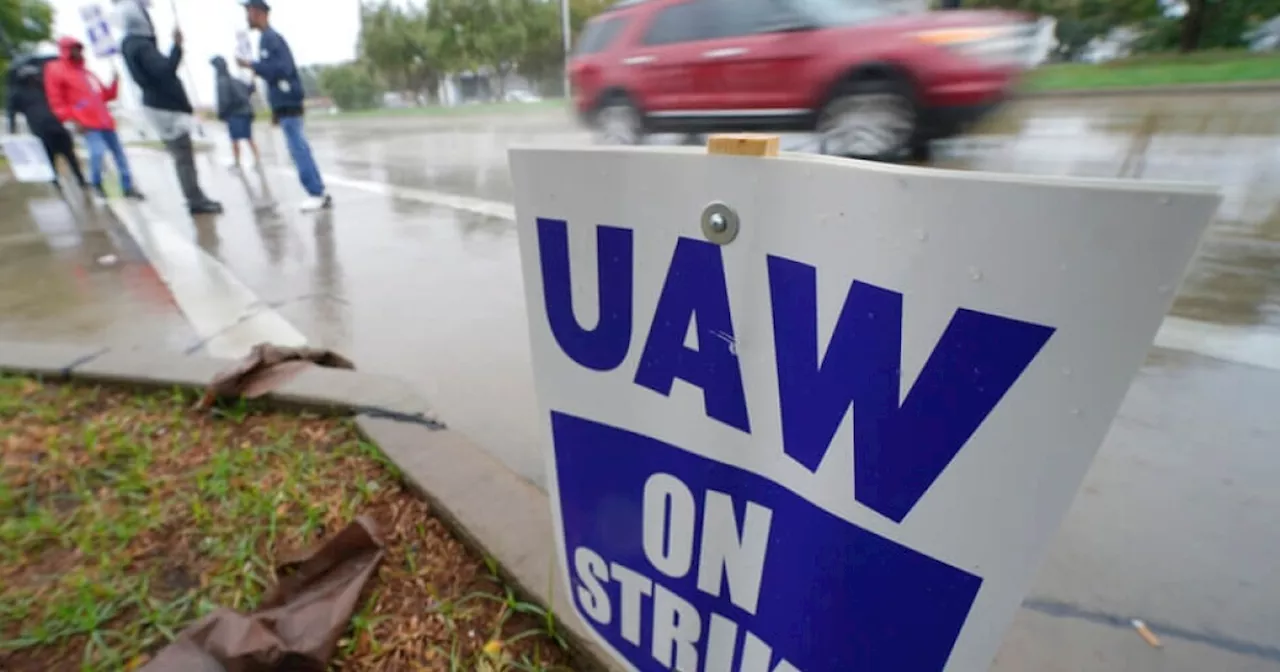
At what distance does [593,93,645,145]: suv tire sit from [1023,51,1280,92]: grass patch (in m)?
5.35

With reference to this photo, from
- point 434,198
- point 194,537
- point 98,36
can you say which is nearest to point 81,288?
point 434,198

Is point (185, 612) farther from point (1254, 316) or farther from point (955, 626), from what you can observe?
point (1254, 316)

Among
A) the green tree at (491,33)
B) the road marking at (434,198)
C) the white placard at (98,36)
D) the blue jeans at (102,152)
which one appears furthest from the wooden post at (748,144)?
the green tree at (491,33)

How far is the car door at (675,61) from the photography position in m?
6.66

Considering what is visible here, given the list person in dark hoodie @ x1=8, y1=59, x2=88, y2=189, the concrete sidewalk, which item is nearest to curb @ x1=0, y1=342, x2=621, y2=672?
the concrete sidewalk

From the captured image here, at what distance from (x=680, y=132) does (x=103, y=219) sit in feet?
21.0

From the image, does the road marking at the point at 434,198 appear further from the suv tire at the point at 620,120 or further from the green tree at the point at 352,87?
the green tree at the point at 352,87

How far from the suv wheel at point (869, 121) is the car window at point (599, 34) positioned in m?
2.71

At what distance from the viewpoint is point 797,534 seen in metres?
0.88

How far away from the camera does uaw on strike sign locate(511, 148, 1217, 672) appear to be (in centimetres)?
60

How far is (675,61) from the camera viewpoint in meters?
6.88

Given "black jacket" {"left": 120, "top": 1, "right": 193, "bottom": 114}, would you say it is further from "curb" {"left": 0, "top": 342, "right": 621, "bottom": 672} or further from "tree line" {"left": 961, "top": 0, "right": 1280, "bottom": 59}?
"tree line" {"left": 961, "top": 0, "right": 1280, "bottom": 59}

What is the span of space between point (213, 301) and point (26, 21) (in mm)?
42463

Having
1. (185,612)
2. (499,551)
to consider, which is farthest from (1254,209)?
(185,612)
